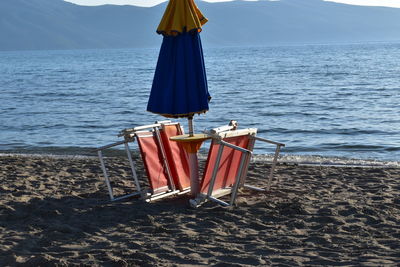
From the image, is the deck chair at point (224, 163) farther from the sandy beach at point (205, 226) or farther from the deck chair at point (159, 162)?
the deck chair at point (159, 162)

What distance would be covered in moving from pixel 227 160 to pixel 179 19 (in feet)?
5.75

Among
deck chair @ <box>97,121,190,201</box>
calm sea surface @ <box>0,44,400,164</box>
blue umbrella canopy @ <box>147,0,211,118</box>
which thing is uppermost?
blue umbrella canopy @ <box>147,0,211,118</box>

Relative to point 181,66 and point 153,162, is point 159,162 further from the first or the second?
point 181,66

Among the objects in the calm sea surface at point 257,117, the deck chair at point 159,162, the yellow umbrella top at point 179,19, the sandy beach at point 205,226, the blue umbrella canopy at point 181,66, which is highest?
the yellow umbrella top at point 179,19

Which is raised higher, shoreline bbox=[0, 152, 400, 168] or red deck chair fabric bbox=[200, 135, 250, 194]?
red deck chair fabric bbox=[200, 135, 250, 194]

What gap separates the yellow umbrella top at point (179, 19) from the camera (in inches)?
250

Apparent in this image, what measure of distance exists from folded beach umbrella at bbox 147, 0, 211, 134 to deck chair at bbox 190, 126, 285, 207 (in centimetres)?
44

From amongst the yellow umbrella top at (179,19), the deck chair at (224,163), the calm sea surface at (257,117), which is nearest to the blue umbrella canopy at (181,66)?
the yellow umbrella top at (179,19)

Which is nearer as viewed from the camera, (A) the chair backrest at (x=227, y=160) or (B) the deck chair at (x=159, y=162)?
(A) the chair backrest at (x=227, y=160)

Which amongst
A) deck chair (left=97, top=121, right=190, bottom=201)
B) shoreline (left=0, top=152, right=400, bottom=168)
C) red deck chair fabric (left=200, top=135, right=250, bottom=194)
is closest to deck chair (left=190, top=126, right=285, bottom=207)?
red deck chair fabric (left=200, top=135, right=250, bottom=194)

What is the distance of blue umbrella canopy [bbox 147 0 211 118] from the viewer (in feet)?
21.0

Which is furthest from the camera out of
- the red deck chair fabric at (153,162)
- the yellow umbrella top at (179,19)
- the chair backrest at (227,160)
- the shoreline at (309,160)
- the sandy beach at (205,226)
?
the shoreline at (309,160)

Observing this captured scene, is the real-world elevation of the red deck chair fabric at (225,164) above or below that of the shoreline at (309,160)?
above

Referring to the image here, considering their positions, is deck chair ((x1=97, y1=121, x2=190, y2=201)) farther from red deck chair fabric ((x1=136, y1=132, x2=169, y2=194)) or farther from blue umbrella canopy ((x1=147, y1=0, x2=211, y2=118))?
A: blue umbrella canopy ((x1=147, y1=0, x2=211, y2=118))
